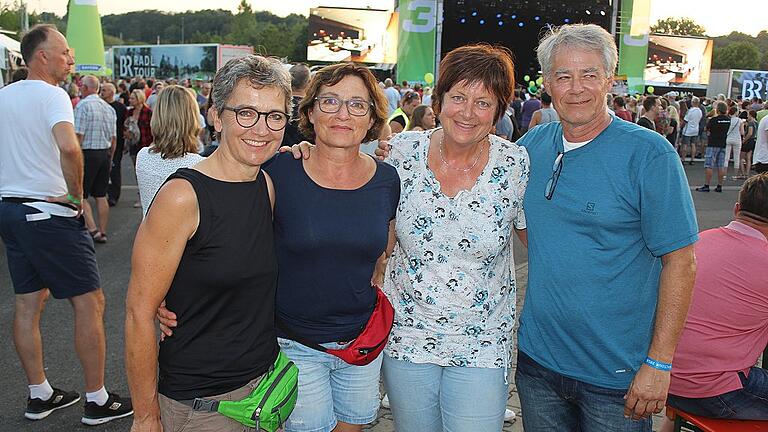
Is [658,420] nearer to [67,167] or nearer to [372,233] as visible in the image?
[372,233]

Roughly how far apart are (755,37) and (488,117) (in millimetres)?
114187

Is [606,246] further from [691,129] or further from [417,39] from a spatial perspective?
[417,39]

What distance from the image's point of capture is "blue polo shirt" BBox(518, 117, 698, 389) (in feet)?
6.85

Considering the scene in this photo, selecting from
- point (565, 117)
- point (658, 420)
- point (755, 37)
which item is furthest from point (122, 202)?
point (755, 37)

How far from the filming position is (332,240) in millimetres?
2326

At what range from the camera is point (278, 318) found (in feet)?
8.01

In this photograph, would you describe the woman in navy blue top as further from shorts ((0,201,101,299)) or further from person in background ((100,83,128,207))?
person in background ((100,83,128,207))

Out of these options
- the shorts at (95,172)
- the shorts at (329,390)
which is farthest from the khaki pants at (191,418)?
the shorts at (95,172)

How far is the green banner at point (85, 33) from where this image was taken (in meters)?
19.3

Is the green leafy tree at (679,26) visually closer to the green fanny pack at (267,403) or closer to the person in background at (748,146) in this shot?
the person in background at (748,146)

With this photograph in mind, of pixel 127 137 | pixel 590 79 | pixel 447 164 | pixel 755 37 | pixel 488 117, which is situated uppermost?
pixel 755 37

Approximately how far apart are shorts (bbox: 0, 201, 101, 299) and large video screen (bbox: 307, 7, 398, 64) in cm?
2606

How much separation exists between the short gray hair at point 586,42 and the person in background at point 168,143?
2383 mm

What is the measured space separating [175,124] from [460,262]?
7.82ft
